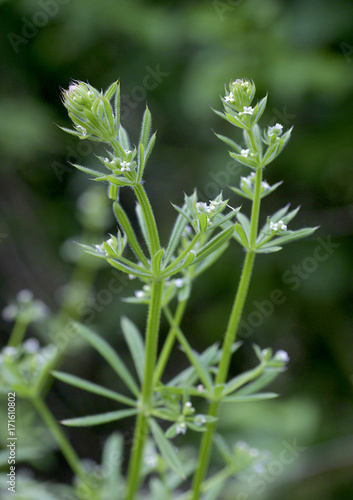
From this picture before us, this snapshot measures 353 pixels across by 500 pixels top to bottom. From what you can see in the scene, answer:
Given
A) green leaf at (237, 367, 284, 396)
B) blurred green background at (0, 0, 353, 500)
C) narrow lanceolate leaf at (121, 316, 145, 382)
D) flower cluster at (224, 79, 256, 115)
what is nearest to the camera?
flower cluster at (224, 79, 256, 115)

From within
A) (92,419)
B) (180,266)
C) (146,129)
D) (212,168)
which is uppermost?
(212,168)

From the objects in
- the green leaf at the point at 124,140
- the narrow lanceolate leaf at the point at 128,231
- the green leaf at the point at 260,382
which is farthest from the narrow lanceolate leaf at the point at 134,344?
the green leaf at the point at 124,140

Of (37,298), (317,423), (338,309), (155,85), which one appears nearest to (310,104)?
(155,85)

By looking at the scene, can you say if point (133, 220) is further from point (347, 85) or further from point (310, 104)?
point (347, 85)

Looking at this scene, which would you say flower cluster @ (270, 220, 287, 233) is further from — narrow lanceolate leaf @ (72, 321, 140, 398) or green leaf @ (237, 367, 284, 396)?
narrow lanceolate leaf @ (72, 321, 140, 398)

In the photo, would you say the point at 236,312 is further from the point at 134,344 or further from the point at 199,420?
the point at 134,344

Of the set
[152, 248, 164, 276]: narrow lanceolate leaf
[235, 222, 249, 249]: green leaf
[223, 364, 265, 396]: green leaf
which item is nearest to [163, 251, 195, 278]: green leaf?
[152, 248, 164, 276]: narrow lanceolate leaf

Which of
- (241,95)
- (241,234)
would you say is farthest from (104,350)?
(241,95)
